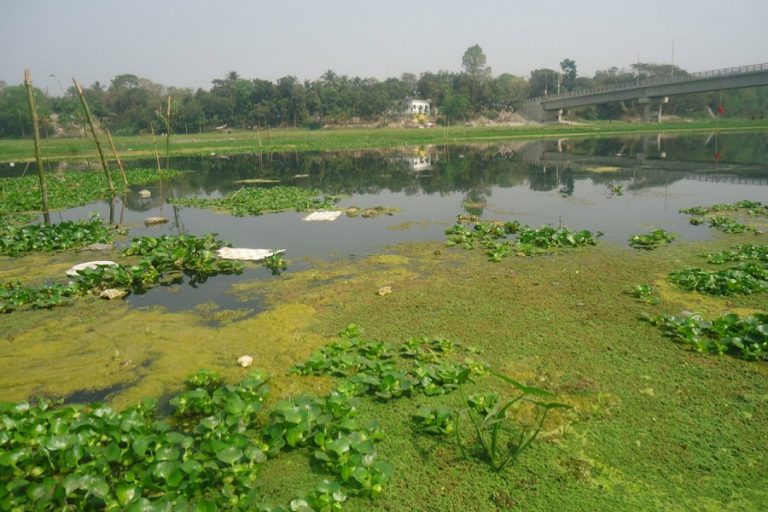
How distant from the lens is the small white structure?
81.0m

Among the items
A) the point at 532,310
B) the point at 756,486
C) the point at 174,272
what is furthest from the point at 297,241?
the point at 756,486

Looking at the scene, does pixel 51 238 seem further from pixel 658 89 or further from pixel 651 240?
pixel 658 89

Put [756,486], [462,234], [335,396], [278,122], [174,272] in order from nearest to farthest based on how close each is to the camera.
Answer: [756,486] < [335,396] < [174,272] < [462,234] < [278,122]

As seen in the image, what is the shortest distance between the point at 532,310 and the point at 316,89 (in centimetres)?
7333

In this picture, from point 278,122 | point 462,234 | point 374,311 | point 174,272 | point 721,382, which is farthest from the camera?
point 278,122

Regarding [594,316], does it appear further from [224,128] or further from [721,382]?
[224,128]

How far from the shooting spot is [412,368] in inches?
173

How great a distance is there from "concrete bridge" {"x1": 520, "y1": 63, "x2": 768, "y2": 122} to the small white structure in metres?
18.8

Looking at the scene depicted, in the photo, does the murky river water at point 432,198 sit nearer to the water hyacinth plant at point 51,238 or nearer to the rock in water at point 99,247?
the water hyacinth plant at point 51,238

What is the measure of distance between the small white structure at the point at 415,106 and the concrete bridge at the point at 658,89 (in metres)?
18.8

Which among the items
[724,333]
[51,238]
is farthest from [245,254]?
[724,333]

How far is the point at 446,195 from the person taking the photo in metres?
14.8

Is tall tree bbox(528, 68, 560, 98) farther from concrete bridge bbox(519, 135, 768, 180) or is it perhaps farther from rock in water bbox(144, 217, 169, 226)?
rock in water bbox(144, 217, 169, 226)

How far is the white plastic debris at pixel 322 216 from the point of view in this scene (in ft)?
37.9
